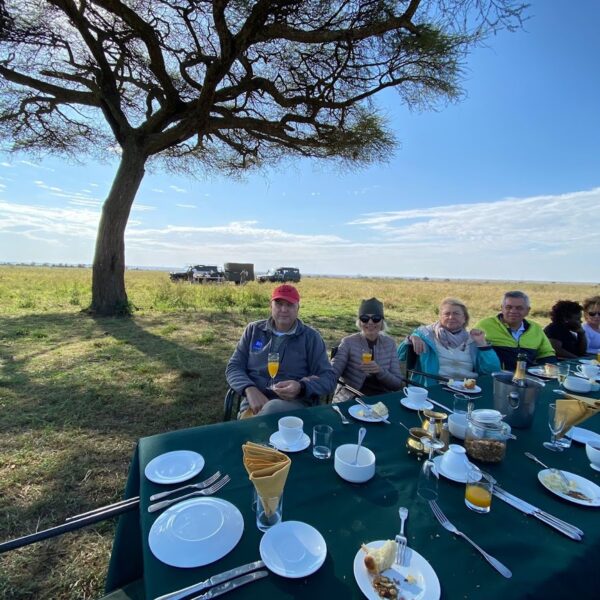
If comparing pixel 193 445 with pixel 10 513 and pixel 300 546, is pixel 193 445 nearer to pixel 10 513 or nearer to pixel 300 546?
pixel 300 546

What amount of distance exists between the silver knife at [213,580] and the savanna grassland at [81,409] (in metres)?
1.51

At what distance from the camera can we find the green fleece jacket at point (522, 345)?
4016 mm

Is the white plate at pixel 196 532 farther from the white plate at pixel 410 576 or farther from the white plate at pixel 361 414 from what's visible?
the white plate at pixel 361 414

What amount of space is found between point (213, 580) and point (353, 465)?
0.69 metres

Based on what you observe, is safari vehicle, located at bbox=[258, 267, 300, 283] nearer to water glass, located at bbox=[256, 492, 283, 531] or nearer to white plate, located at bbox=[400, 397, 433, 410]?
white plate, located at bbox=[400, 397, 433, 410]

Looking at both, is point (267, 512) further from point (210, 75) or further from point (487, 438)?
point (210, 75)

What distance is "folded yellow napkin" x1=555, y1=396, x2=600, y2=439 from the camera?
5.31 ft

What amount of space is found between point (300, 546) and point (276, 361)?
176cm

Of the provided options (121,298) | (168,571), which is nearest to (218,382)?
(168,571)

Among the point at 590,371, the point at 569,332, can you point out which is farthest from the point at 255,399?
the point at 569,332

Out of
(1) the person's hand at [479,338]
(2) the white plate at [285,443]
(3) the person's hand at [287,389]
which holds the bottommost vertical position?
(3) the person's hand at [287,389]

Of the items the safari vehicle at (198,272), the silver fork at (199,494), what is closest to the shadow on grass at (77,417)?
the silver fork at (199,494)

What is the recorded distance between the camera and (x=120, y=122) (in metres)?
8.57

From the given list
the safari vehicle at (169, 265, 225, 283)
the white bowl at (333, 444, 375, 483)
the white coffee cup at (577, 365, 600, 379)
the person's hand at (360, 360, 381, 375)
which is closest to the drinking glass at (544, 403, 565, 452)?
the white bowl at (333, 444, 375, 483)
